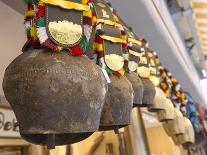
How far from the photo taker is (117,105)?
49 centimetres

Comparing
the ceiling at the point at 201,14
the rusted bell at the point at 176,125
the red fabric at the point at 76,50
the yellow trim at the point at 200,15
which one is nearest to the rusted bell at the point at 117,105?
the red fabric at the point at 76,50

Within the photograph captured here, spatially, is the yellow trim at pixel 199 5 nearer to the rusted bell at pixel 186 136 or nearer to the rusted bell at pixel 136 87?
the rusted bell at pixel 186 136

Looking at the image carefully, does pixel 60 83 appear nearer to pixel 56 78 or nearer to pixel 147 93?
pixel 56 78

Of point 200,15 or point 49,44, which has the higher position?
point 200,15

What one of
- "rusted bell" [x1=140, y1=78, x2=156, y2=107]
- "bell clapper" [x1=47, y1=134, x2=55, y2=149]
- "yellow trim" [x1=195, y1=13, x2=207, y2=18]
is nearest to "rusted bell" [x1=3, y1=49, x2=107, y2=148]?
"bell clapper" [x1=47, y1=134, x2=55, y2=149]

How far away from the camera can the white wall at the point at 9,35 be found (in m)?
0.87

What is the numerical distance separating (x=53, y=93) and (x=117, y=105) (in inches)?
5.9

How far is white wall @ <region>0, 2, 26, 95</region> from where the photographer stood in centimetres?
87

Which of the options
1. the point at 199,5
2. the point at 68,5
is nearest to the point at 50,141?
the point at 68,5

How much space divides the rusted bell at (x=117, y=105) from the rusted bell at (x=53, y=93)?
0.08 metres

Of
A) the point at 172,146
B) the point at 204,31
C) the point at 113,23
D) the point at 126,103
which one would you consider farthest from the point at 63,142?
the point at 204,31

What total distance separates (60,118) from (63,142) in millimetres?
130

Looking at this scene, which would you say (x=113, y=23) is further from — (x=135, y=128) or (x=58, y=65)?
(x=135, y=128)

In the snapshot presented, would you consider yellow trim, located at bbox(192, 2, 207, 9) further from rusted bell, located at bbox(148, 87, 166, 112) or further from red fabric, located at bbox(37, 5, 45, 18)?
red fabric, located at bbox(37, 5, 45, 18)
